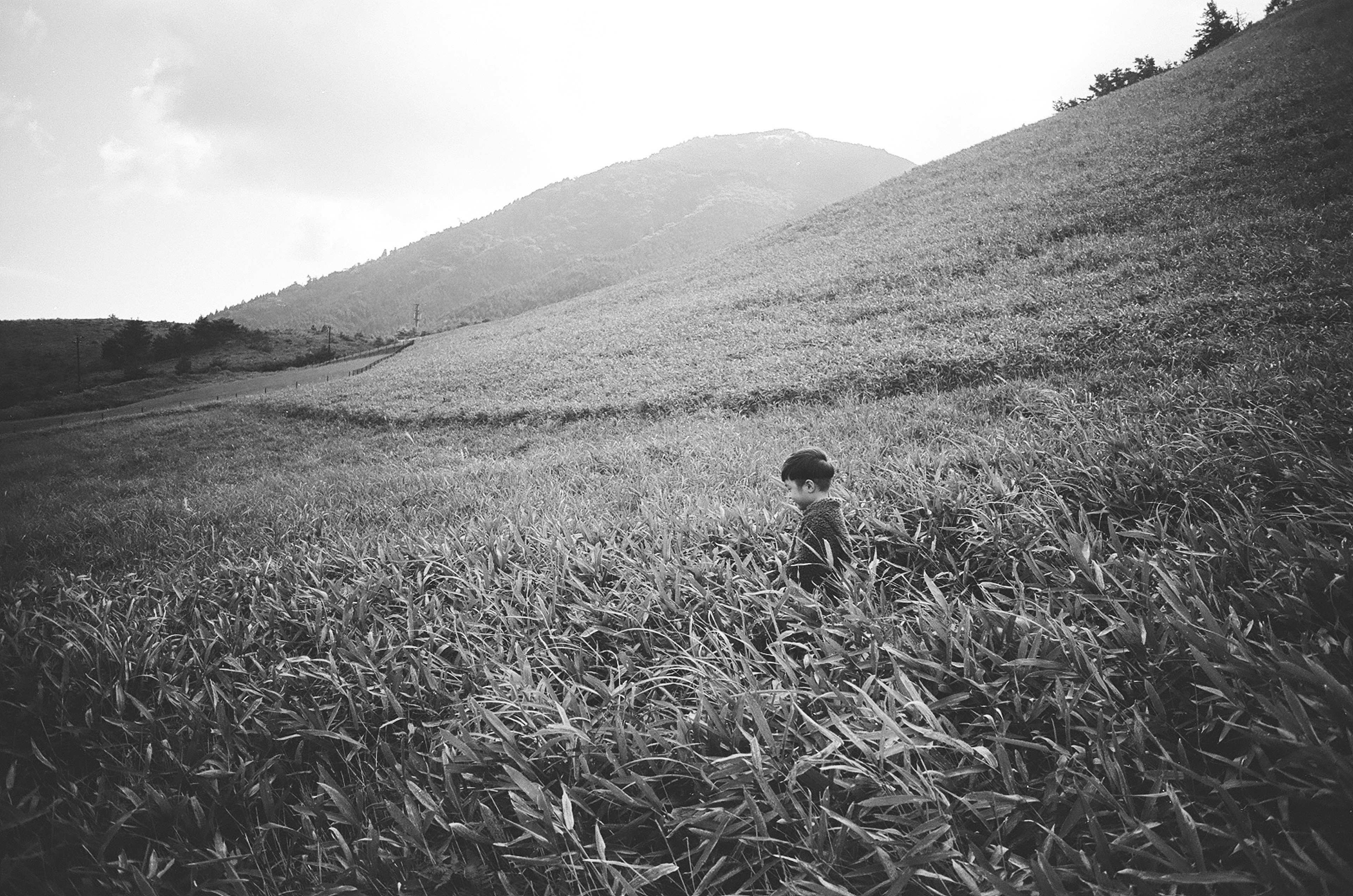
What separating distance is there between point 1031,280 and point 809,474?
11.0 m

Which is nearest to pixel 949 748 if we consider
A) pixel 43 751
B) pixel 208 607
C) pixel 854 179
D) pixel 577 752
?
pixel 577 752

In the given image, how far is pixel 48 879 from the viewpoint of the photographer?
205cm

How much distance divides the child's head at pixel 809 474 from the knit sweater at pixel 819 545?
11 cm

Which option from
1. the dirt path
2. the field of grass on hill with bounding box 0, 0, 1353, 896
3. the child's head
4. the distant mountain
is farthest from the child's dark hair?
the distant mountain

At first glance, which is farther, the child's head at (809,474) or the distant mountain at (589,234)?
the distant mountain at (589,234)

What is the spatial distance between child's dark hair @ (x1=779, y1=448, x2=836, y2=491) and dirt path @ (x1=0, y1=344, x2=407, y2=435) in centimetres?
2834

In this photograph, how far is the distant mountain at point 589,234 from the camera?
92.1 meters

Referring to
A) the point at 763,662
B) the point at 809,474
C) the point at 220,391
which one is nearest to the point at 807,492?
the point at 809,474

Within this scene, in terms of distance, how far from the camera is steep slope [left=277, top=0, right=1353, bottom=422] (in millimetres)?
7656

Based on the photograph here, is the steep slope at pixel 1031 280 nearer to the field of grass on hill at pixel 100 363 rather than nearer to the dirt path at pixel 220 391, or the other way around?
the dirt path at pixel 220 391

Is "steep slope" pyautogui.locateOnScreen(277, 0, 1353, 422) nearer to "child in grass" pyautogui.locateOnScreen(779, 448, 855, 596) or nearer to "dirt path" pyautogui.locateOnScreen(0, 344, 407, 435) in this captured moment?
"child in grass" pyautogui.locateOnScreen(779, 448, 855, 596)

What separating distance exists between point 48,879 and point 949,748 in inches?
141

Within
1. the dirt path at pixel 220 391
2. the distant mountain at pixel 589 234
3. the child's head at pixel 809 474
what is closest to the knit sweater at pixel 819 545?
the child's head at pixel 809 474

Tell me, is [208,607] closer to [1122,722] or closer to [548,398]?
[1122,722]
